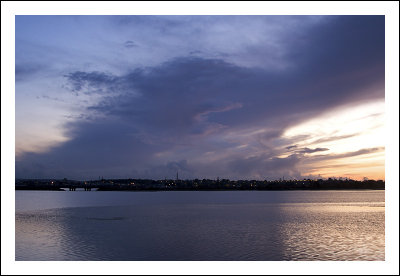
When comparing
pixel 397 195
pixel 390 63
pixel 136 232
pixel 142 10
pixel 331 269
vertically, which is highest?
pixel 142 10

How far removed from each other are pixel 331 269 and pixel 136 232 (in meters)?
22.7

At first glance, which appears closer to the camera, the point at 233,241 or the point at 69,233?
the point at 233,241

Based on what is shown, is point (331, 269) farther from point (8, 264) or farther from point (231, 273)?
point (8, 264)

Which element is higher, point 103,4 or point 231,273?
point 103,4

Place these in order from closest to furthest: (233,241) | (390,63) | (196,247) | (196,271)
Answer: (196,271) → (390,63) → (196,247) → (233,241)

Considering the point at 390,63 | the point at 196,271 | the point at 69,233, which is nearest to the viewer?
the point at 196,271

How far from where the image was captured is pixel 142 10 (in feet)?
58.8

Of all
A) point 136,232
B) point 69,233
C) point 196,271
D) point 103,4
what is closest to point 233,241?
point 136,232

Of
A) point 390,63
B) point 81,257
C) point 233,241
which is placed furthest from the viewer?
point 233,241

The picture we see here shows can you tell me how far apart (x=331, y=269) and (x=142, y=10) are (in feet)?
52.5

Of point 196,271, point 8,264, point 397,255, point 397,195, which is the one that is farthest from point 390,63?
point 8,264

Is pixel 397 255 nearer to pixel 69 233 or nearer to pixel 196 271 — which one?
pixel 196 271

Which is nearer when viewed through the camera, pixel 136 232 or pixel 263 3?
pixel 263 3

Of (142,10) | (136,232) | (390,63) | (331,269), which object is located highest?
(142,10)
